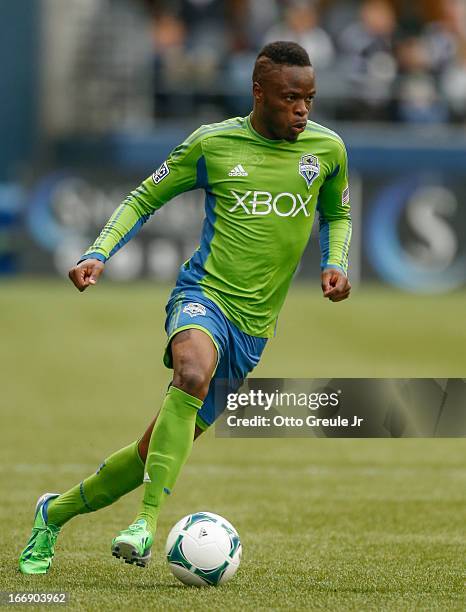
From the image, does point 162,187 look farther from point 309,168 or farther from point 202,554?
point 202,554

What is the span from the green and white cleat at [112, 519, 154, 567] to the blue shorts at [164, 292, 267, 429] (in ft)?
2.35

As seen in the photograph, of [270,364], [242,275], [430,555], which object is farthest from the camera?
[270,364]

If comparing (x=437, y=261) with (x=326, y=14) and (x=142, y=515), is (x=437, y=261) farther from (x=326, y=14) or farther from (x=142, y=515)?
(x=142, y=515)

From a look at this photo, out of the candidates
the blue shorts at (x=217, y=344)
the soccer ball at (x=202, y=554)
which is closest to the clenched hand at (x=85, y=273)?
the blue shorts at (x=217, y=344)

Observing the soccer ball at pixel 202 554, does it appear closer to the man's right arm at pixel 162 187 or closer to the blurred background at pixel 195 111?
the man's right arm at pixel 162 187

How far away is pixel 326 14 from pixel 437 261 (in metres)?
6.11

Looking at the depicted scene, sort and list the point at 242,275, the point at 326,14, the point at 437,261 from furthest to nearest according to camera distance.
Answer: the point at 326,14
the point at 437,261
the point at 242,275

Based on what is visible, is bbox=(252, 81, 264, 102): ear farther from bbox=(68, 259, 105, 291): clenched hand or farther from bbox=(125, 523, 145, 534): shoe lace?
bbox=(125, 523, 145, 534): shoe lace

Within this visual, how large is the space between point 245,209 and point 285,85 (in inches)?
21.1

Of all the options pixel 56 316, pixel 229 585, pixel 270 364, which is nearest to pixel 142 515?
pixel 229 585

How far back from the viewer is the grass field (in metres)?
5.48

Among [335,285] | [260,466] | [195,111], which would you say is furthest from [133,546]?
[195,111]

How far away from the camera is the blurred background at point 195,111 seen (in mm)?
17983

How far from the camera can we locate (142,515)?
530 centimetres
